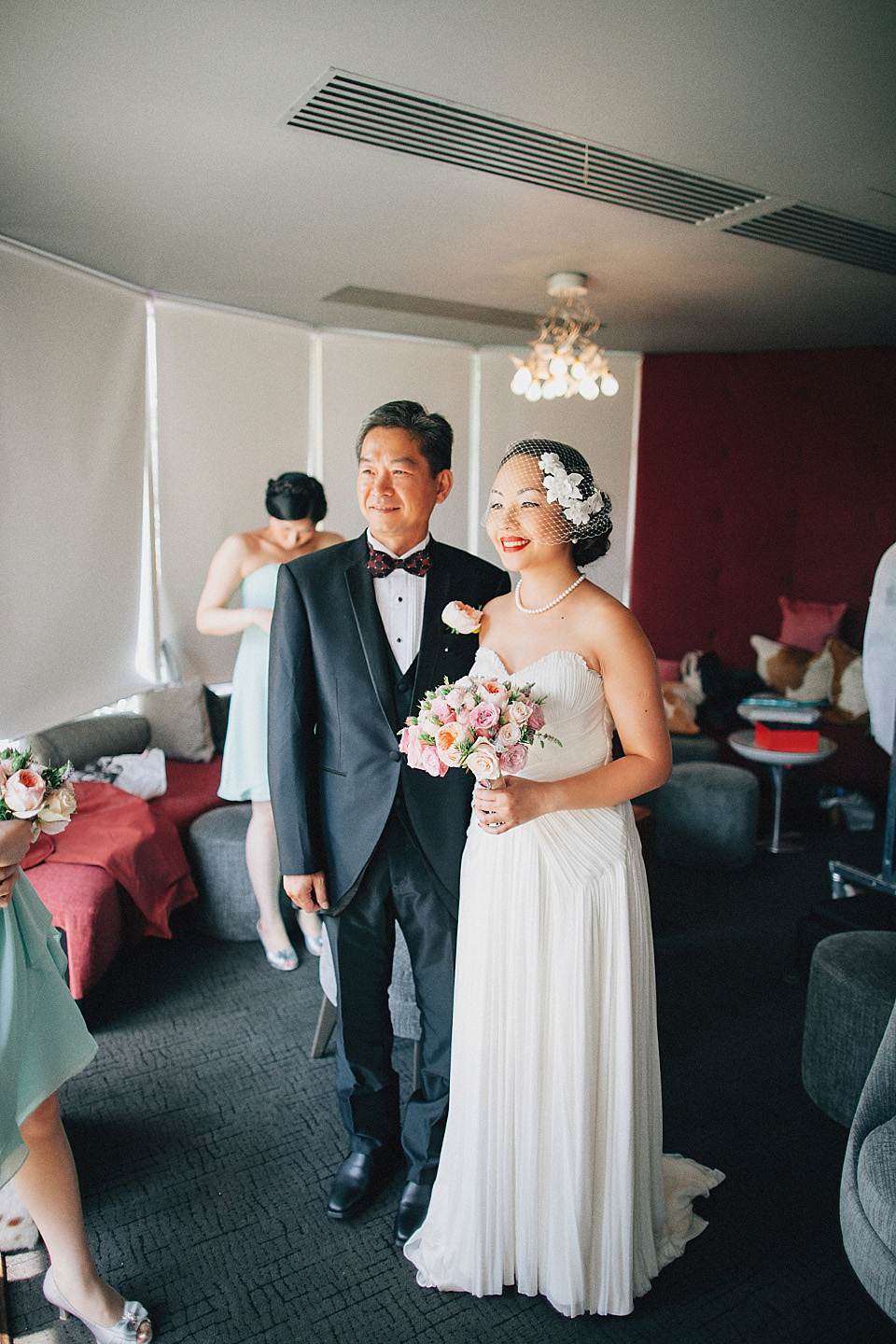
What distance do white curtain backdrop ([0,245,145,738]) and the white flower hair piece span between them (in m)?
2.88

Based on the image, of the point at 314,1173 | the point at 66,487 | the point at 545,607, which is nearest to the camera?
the point at 545,607

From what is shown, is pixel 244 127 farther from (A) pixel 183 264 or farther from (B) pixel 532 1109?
(B) pixel 532 1109

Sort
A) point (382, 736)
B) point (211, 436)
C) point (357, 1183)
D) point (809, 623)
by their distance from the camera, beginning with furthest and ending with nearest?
1. point (809, 623)
2. point (211, 436)
3. point (357, 1183)
4. point (382, 736)

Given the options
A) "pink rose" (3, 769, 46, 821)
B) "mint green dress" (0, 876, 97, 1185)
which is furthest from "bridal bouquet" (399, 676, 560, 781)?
"mint green dress" (0, 876, 97, 1185)

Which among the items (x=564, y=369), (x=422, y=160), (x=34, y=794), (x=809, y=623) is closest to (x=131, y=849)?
(x=34, y=794)

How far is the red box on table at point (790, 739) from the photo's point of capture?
5.00 meters

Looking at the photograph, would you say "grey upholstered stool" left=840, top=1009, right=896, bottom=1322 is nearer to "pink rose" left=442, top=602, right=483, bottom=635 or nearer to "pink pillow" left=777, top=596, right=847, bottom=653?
"pink rose" left=442, top=602, right=483, bottom=635

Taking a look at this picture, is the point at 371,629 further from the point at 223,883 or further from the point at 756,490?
the point at 756,490

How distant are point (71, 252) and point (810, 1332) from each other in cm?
481

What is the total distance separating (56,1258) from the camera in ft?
6.12

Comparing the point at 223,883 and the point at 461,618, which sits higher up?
the point at 461,618

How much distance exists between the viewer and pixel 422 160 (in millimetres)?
2992

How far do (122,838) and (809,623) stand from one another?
492 cm

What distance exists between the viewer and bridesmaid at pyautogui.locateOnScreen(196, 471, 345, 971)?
3.68 m
